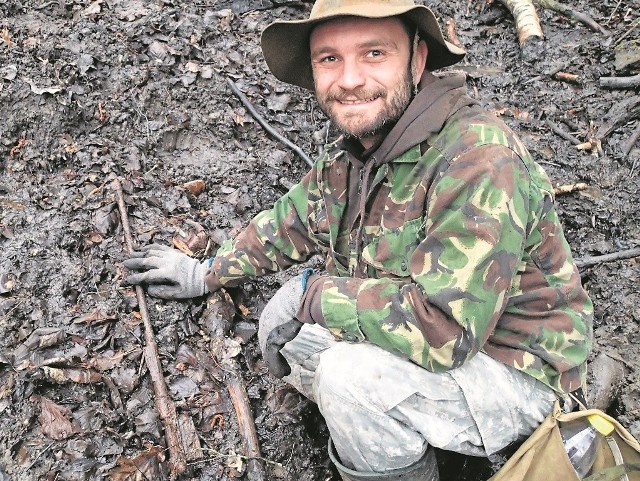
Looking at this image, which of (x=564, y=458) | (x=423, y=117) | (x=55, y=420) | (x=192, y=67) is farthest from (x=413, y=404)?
(x=192, y=67)

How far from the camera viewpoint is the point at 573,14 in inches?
283

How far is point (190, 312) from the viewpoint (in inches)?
149

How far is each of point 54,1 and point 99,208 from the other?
319 cm

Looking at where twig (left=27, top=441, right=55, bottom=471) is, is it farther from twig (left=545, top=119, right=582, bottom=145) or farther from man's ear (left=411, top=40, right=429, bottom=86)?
twig (left=545, top=119, right=582, bottom=145)

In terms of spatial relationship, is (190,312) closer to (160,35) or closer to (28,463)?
(28,463)

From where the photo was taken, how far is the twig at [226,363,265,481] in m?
3.21

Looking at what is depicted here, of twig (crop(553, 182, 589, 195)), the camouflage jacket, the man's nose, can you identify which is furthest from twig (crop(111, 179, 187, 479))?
twig (crop(553, 182, 589, 195))

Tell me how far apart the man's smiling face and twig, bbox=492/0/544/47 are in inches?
183

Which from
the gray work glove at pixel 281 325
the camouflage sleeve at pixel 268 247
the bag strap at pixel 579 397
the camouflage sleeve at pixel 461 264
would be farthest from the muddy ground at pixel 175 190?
the camouflage sleeve at pixel 461 264

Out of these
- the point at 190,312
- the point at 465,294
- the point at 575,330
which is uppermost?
the point at 465,294

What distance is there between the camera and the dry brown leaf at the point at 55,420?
10.0ft

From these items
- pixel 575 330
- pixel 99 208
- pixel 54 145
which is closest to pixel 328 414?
pixel 575 330

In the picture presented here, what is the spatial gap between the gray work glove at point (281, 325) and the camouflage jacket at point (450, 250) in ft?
0.55

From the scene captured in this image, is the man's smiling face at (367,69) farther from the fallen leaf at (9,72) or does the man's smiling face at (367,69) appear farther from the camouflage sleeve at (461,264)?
the fallen leaf at (9,72)
